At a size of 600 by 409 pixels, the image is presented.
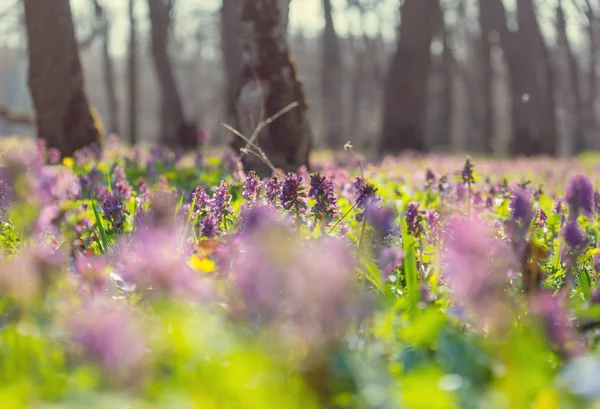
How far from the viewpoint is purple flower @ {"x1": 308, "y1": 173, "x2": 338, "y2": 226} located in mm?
3291

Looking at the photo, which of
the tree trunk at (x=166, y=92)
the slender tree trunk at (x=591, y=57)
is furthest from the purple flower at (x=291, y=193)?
the slender tree trunk at (x=591, y=57)

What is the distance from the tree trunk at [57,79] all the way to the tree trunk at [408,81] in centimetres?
917

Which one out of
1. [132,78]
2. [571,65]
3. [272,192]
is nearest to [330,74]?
[132,78]

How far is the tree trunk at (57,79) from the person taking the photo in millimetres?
9141

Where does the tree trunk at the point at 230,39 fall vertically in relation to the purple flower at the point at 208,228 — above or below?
above

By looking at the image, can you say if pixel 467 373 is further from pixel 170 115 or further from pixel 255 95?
pixel 170 115

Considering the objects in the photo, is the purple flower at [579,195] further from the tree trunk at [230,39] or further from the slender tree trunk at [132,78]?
the slender tree trunk at [132,78]

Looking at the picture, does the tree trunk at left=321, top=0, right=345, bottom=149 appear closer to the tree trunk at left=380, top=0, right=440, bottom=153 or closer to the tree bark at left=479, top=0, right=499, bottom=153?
the tree bark at left=479, top=0, right=499, bottom=153

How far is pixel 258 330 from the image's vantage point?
1.99m

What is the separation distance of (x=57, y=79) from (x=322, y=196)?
279 inches

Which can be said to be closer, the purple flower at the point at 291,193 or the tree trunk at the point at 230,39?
the purple flower at the point at 291,193

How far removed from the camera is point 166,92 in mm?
20938

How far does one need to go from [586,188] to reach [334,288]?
1909 mm

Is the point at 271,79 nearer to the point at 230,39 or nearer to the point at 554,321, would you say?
the point at 554,321
